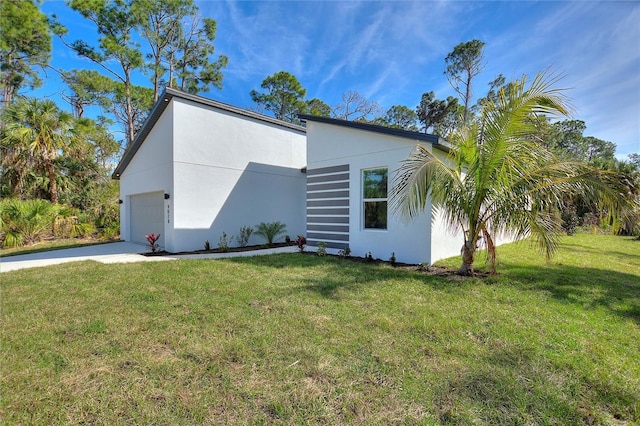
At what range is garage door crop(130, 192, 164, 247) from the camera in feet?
38.4

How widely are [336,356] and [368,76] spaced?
1701 centimetres

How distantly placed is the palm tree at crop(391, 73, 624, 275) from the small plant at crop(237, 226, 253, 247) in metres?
7.10

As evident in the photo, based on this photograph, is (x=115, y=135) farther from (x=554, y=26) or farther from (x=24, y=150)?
(x=554, y=26)

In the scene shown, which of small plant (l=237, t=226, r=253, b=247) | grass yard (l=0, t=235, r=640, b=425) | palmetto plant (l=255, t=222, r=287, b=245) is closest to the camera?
grass yard (l=0, t=235, r=640, b=425)

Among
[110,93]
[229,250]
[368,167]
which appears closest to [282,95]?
[110,93]

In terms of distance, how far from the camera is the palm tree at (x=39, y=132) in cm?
1304

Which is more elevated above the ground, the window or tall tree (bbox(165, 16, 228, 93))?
tall tree (bbox(165, 16, 228, 93))

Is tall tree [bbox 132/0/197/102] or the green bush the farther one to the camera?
tall tree [bbox 132/0/197/102]

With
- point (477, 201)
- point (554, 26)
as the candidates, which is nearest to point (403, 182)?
point (477, 201)

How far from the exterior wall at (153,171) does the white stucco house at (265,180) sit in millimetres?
42

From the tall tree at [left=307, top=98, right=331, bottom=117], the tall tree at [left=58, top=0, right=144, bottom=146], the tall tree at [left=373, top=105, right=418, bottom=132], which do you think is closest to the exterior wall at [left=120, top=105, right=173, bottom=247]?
the tall tree at [left=58, top=0, right=144, bottom=146]

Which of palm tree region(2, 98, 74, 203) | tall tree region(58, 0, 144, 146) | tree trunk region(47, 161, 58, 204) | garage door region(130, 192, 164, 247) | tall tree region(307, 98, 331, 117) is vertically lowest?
garage door region(130, 192, 164, 247)

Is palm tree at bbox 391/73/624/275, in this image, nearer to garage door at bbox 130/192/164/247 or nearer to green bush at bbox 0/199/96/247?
garage door at bbox 130/192/164/247

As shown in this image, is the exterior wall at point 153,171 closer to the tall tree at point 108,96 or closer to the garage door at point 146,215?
the garage door at point 146,215
